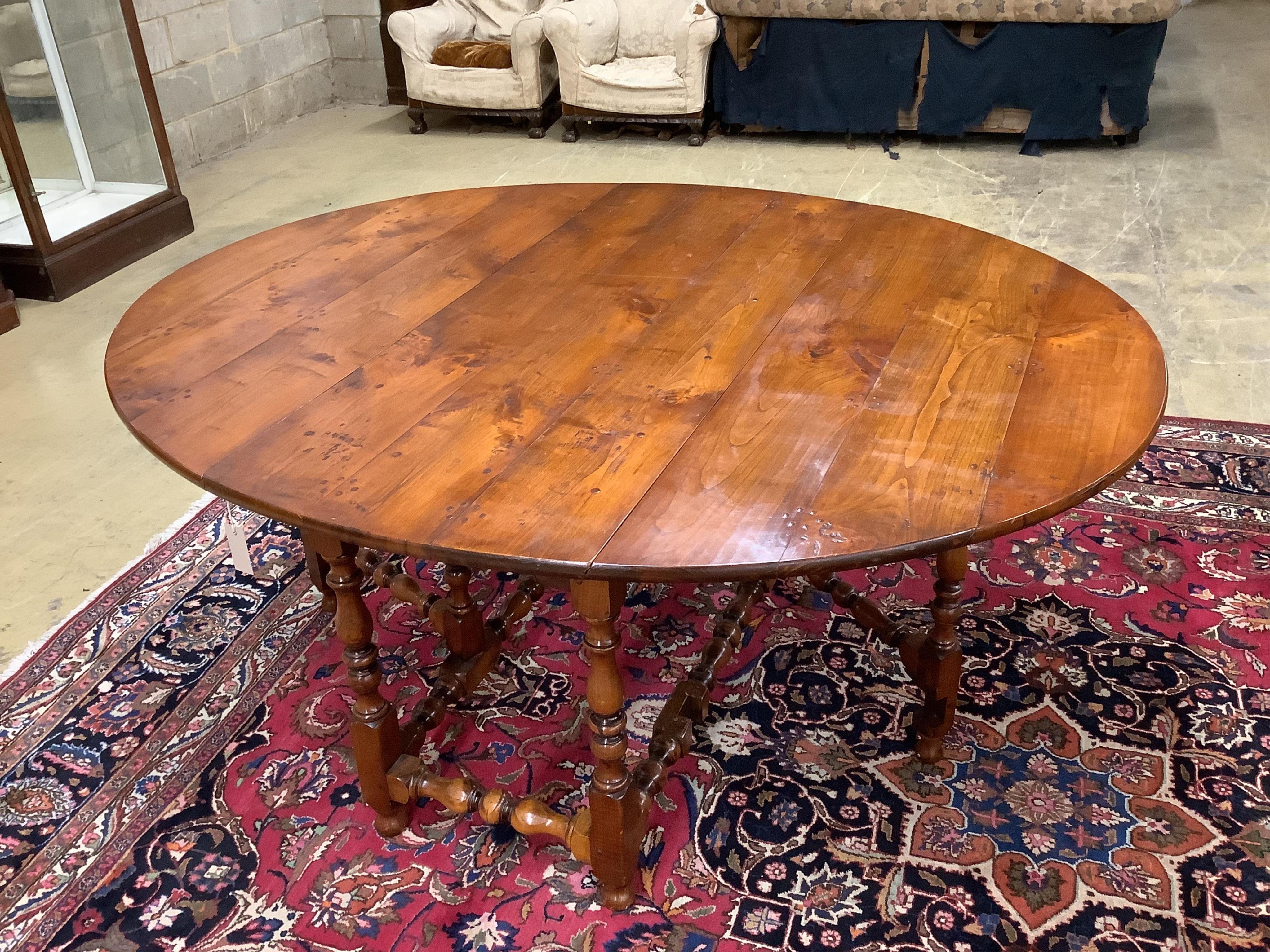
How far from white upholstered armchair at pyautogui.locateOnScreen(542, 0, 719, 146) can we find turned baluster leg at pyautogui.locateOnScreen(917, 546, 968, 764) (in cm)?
389

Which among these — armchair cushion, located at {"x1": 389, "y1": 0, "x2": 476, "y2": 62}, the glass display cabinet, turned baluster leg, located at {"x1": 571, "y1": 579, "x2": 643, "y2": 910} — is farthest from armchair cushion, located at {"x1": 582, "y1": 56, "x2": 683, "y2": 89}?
turned baluster leg, located at {"x1": 571, "y1": 579, "x2": 643, "y2": 910}

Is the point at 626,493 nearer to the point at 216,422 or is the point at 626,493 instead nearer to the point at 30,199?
the point at 216,422

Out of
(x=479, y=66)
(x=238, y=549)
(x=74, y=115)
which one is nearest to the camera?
(x=238, y=549)

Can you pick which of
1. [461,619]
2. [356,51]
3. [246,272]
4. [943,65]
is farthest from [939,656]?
[356,51]

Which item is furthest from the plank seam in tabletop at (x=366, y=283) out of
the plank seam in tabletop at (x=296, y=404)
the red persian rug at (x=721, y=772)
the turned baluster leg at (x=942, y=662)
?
the turned baluster leg at (x=942, y=662)

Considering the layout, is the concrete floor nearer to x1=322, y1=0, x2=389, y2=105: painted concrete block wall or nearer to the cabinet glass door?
x1=322, y1=0, x2=389, y2=105: painted concrete block wall

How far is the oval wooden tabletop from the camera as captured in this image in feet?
3.93

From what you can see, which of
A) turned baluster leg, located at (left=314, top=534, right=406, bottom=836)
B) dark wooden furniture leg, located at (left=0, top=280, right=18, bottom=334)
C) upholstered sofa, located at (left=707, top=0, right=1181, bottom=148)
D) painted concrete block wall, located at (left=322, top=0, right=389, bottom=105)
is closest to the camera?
turned baluster leg, located at (left=314, top=534, right=406, bottom=836)

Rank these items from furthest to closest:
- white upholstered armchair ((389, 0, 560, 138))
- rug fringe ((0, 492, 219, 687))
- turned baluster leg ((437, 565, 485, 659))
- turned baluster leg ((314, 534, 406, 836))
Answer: white upholstered armchair ((389, 0, 560, 138)) → rug fringe ((0, 492, 219, 687)) → turned baluster leg ((437, 565, 485, 659)) → turned baluster leg ((314, 534, 406, 836))

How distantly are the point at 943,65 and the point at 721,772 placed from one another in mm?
4071

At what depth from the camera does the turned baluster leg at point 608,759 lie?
1336 mm

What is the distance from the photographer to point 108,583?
2.28 metres

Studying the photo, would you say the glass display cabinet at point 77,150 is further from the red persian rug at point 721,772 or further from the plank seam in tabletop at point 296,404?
the plank seam in tabletop at point 296,404

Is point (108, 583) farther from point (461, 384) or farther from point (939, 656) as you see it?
point (939, 656)
